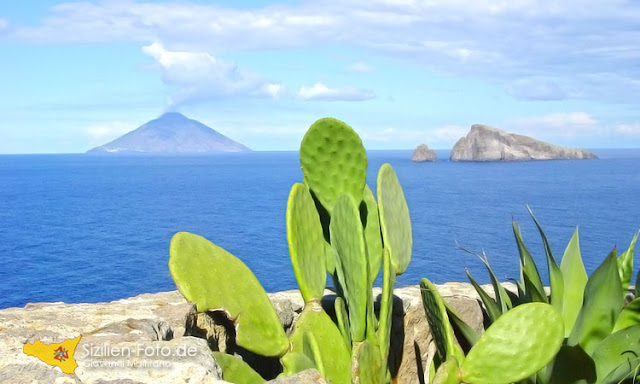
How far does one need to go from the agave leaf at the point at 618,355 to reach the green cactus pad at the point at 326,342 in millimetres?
1098

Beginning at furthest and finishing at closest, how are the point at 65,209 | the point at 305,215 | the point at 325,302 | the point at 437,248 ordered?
1. the point at 65,209
2. the point at 437,248
3. the point at 325,302
4. the point at 305,215

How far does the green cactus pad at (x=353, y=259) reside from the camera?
3012mm

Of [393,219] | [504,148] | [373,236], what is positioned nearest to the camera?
[393,219]

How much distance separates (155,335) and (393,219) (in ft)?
4.19

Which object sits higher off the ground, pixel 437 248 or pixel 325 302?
pixel 325 302

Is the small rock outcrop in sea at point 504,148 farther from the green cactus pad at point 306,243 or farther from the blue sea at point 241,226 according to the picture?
the green cactus pad at point 306,243

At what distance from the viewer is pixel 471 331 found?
125 inches

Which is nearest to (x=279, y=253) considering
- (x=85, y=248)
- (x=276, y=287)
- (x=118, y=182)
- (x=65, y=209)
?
(x=276, y=287)

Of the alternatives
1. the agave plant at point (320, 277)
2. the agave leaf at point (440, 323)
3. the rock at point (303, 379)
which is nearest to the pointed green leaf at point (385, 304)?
the agave plant at point (320, 277)

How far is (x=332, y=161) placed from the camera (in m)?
3.40

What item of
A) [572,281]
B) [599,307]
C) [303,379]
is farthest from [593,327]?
[303,379]

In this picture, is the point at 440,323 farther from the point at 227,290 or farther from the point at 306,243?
the point at 227,290

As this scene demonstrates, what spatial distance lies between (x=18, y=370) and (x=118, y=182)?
7378 cm

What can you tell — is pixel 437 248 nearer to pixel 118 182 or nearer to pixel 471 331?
pixel 471 331
